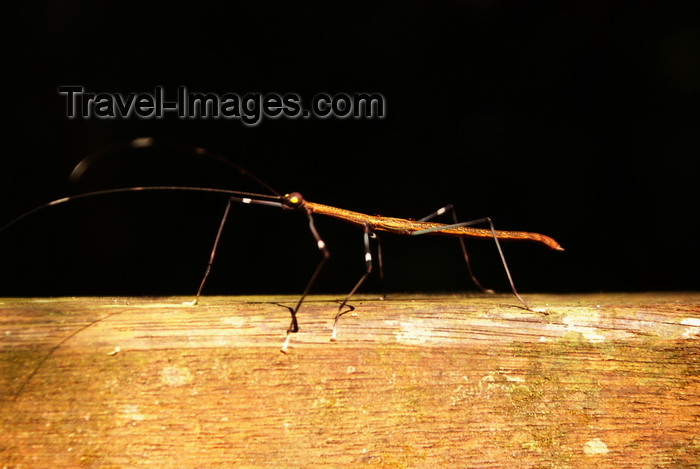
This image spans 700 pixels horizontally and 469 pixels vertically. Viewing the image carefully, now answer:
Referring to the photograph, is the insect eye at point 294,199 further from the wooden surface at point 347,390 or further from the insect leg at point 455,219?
the wooden surface at point 347,390

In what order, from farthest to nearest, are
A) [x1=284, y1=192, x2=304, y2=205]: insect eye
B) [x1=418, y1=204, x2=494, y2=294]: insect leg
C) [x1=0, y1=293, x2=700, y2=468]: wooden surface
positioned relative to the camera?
[x1=418, y1=204, x2=494, y2=294]: insect leg < [x1=284, y1=192, x2=304, y2=205]: insect eye < [x1=0, y1=293, x2=700, y2=468]: wooden surface

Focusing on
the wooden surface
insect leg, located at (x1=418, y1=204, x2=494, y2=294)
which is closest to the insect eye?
insect leg, located at (x1=418, y1=204, x2=494, y2=294)

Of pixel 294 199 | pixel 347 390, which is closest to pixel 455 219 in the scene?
pixel 294 199

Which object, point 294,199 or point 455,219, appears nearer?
point 294,199

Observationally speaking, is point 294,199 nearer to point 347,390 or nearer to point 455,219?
point 455,219

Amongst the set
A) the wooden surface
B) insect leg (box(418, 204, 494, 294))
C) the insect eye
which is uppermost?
the insect eye

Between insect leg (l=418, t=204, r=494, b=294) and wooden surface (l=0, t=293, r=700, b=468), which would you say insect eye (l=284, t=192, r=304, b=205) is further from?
wooden surface (l=0, t=293, r=700, b=468)

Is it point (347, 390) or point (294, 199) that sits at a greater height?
point (294, 199)

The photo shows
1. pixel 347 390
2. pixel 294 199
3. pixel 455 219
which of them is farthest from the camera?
pixel 455 219

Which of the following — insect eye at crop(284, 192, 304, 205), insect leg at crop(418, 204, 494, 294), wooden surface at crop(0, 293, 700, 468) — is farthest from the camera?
insect leg at crop(418, 204, 494, 294)
